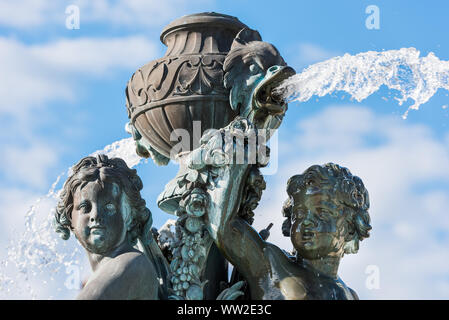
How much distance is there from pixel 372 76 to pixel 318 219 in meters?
1.38

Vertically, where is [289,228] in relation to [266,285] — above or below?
above

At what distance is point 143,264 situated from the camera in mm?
6340

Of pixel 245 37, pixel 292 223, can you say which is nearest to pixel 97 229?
pixel 292 223

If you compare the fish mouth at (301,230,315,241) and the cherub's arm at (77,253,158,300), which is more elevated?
the fish mouth at (301,230,315,241)

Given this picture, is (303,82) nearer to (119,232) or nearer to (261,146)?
(261,146)

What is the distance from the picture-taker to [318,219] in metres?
6.66

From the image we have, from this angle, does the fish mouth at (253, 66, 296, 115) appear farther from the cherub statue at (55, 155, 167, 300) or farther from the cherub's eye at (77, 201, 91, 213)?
the cherub's eye at (77, 201, 91, 213)

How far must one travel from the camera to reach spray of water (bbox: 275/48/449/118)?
24.0 feet

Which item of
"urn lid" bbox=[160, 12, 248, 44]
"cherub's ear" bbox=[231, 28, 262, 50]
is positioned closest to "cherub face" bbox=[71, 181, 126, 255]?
"cherub's ear" bbox=[231, 28, 262, 50]

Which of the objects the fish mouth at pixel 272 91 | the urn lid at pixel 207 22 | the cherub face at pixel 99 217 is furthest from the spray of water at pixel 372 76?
the cherub face at pixel 99 217

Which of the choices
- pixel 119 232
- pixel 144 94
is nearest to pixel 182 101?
pixel 144 94

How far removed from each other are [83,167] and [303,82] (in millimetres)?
1782

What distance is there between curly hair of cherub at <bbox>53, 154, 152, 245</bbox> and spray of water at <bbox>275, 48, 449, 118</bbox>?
1.41 metres

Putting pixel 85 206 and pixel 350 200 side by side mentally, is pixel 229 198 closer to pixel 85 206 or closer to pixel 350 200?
pixel 350 200
